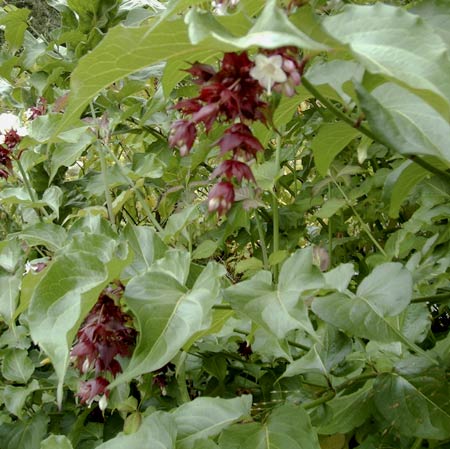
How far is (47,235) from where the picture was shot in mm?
1020

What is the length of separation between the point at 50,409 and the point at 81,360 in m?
0.58


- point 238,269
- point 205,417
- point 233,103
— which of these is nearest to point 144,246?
point 205,417

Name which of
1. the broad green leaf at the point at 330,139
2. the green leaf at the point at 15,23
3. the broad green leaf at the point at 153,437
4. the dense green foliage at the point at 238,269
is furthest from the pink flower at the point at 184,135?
the green leaf at the point at 15,23

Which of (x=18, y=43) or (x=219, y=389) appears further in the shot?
(x=18, y=43)

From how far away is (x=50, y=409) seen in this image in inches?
50.6

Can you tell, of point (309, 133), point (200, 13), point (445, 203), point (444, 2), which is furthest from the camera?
point (309, 133)

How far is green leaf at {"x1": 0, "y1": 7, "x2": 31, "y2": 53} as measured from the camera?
1.62m

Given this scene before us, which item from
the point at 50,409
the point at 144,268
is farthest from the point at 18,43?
the point at 144,268

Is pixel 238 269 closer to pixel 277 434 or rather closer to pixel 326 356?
pixel 326 356

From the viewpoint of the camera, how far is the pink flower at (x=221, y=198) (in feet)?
2.23

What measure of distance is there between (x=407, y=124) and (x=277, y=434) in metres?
0.40

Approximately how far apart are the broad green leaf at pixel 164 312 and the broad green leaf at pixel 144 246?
0.19 meters

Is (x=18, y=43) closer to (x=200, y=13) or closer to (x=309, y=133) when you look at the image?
(x=309, y=133)

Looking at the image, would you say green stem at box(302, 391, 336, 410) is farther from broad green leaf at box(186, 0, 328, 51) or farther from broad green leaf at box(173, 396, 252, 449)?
broad green leaf at box(186, 0, 328, 51)
